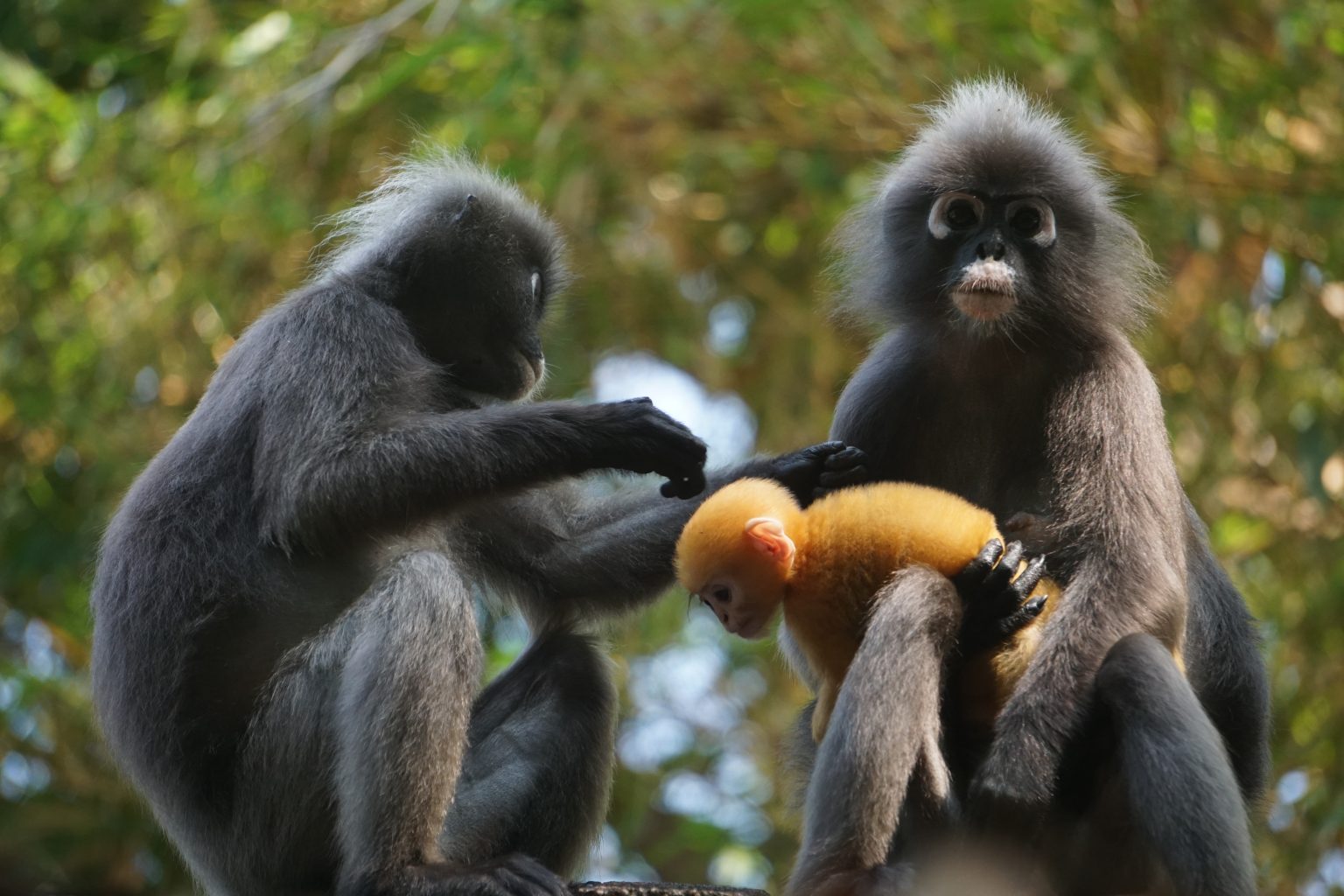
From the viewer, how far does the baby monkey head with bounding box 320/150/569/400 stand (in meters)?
4.96

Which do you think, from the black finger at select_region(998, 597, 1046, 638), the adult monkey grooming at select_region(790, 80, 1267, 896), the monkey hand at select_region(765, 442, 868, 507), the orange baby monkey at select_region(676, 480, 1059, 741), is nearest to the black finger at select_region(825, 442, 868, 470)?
the monkey hand at select_region(765, 442, 868, 507)

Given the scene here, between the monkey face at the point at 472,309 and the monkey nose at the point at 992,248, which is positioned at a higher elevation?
the monkey nose at the point at 992,248

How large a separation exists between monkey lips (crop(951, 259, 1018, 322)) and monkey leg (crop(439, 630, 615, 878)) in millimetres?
1532

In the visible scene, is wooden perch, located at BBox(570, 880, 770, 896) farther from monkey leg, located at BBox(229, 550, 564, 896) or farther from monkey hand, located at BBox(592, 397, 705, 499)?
monkey hand, located at BBox(592, 397, 705, 499)

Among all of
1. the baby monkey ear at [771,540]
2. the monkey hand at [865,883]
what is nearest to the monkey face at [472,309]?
the baby monkey ear at [771,540]

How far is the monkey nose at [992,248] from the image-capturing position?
425 cm

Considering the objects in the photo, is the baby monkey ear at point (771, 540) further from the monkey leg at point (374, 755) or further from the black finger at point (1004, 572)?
the monkey leg at point (374, 755)

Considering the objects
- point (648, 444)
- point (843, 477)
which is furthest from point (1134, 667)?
point (648, 444)

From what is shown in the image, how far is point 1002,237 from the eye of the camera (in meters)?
4.31

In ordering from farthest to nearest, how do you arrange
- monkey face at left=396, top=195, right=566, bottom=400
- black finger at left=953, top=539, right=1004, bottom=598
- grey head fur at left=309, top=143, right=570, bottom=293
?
Answer: grey head fur at left=309, top=143, right=570, bottom=293, monkey face at left=396, top=195, right=566, bottom=400, black finger at left=953, top=539, right=1004, bottom=598

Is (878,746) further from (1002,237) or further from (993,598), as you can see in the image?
(1002,237)

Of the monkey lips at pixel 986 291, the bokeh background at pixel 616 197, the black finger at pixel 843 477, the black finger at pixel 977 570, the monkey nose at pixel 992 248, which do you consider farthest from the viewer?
the bokeh background at pixel 616 197

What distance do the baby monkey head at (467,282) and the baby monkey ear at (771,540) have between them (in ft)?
4.39

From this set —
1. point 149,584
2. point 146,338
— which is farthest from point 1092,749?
point 146,338
